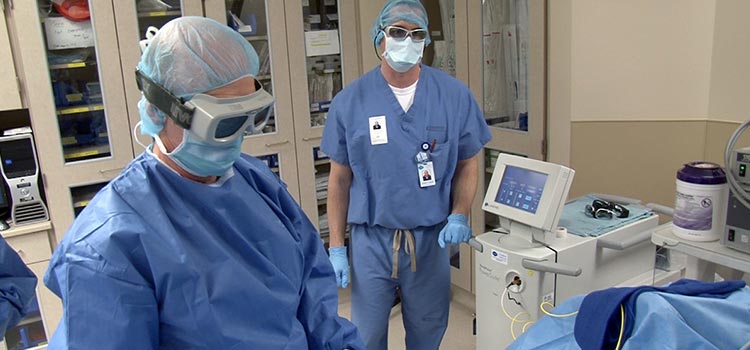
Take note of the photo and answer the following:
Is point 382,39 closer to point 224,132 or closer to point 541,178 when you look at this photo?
point 541,178

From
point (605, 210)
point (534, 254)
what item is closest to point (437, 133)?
point (534, 254)

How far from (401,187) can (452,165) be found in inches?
8.0

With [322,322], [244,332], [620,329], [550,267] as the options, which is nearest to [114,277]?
[244,332]

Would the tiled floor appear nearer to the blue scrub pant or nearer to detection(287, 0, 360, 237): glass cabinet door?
detection(287, 0, 360, 237): glass cabinet door

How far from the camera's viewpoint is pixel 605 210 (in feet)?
6.33

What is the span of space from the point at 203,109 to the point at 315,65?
6.86 feet

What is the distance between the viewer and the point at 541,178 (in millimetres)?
1736

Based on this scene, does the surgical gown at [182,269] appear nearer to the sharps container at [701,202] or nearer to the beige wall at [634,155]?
the sharps container at [701,202]

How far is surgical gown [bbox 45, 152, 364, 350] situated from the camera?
0.92 meters

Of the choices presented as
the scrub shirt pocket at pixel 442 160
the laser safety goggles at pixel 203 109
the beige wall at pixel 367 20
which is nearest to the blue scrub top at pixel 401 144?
the scrub shirt pocket at pixel 442 160

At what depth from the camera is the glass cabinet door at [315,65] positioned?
2.92m

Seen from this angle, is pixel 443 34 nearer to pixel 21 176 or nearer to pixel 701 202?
pixel 701 202

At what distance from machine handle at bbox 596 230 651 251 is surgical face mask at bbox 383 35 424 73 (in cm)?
82

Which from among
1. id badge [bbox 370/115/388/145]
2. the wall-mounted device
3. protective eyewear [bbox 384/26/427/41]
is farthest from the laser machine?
the wall-mounted device
